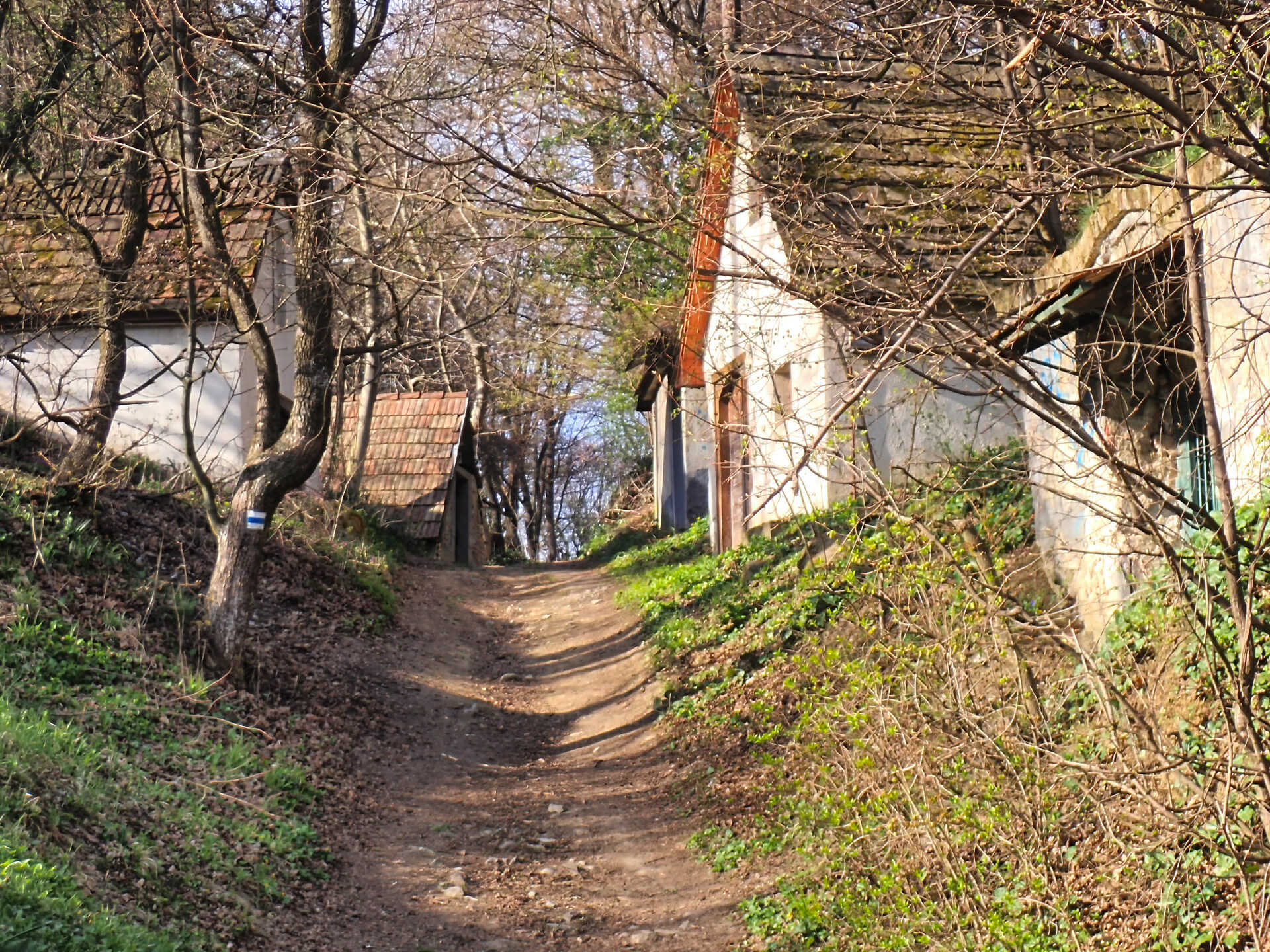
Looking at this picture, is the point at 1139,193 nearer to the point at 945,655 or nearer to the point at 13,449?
the point at 945,655

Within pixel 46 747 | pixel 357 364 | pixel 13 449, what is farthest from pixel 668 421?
pixel 46 747

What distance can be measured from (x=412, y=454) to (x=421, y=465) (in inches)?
18.4

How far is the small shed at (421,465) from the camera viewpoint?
21.2 metres

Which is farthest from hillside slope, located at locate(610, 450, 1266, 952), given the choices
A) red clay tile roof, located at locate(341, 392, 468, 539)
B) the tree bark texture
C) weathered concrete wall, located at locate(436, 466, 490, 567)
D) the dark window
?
weathered concrete wall, located at locate(436, 466, 490, 567)

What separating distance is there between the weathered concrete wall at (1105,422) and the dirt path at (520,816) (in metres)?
3.00

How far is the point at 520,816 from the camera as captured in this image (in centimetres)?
826

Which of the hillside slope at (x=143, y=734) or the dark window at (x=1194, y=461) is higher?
the dark window at (x=1194, y=461)

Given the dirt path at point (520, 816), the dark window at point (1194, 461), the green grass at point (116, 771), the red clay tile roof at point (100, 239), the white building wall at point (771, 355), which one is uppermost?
the red clay tile roof at point (100, 239)

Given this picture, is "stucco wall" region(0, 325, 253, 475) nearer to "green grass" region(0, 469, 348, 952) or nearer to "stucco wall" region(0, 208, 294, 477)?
"stucco wall" region(0, 208, 294, 477)

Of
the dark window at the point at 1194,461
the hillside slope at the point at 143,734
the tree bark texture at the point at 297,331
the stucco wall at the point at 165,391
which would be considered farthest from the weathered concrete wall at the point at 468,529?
the dark window at the point at 1194,461

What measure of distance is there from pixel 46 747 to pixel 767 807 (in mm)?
4278

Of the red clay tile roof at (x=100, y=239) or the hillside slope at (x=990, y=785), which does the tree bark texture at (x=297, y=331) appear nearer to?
the red clay tile roof at (x=100, y=239)

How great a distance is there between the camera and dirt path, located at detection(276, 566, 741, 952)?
6.37 metres

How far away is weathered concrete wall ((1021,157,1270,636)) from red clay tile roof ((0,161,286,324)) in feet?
18.4
